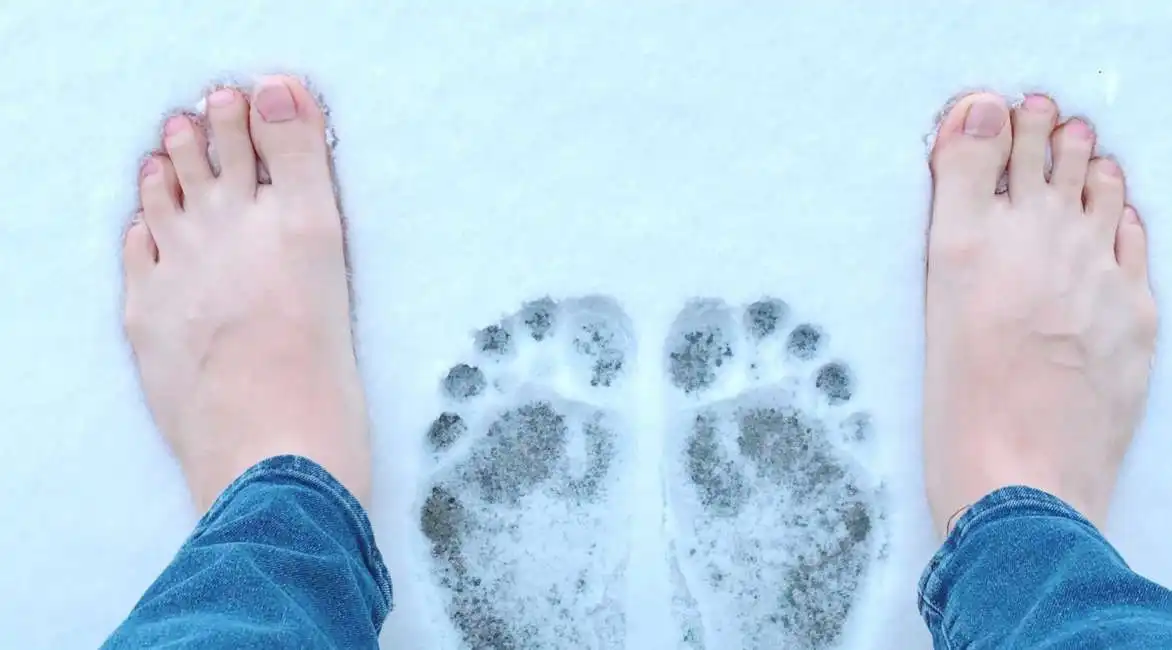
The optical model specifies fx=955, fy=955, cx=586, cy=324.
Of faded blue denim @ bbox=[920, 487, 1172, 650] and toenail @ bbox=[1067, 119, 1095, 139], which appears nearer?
faded blue denim @ bbox=[920, 487, 1172, 650]

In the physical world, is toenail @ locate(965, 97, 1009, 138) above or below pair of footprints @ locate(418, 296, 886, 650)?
above

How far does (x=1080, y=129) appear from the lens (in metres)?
0.90

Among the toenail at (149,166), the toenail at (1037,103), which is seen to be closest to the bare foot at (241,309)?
the toenail at (149,166)

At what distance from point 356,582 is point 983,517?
555 millimetres

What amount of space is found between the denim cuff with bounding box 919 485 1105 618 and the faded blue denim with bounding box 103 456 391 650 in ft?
1.61

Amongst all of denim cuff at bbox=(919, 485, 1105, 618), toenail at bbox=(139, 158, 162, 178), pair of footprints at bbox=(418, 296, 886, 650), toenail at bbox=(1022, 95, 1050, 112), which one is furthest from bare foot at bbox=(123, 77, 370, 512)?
toenail at bbox=(1022, 95, 1050, 112)

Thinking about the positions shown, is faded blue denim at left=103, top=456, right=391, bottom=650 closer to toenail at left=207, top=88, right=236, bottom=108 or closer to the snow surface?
the snow surface

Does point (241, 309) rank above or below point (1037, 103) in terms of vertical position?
below

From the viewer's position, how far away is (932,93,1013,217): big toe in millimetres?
885

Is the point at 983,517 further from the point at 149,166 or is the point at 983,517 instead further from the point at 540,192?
the point at 149,166

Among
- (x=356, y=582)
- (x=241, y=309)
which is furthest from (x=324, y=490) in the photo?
(x=241, y=309)

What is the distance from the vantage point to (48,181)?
897 mm

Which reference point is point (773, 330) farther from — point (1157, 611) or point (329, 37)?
point (329, 37)

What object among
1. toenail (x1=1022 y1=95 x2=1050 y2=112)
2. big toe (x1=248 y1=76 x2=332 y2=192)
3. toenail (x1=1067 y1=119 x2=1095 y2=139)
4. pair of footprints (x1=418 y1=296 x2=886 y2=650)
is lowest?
pair of footprints (x1=418 y1=296 x2=886 y2=650)
